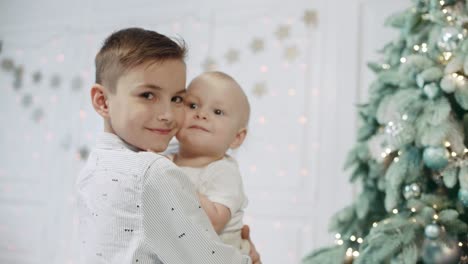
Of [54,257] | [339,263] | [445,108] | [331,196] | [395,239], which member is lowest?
[54,257]

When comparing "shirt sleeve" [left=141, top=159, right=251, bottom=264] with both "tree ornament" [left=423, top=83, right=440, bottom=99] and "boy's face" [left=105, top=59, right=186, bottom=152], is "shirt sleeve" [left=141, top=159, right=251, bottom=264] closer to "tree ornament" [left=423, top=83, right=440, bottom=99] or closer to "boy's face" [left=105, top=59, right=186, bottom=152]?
"boy's face" [left=105, top=59, right=186, bottom=152]

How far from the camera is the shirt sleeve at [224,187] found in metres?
1.20

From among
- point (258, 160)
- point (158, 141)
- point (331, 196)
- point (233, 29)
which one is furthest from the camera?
point (233, 29)

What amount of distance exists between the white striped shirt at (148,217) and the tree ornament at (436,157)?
1059mm

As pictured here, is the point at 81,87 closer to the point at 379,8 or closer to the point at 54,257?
the point at 54,257

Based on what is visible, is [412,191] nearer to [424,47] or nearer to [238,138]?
[424,47]

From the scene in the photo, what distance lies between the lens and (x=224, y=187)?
1224 millimetres

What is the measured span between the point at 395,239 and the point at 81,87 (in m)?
2.93

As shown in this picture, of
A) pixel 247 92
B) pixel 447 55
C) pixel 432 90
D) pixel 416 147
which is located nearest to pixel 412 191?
pixel 416 147

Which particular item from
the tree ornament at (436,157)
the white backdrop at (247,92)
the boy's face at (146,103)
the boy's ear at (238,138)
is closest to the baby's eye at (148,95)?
the boy's face at (146,103)

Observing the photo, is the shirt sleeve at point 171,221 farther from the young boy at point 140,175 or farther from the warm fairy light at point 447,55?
the warm fairy light at point 447,55

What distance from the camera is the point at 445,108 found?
1.84 m

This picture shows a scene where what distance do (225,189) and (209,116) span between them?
181mm

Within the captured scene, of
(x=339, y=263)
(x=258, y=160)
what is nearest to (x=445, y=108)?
(x=339, y=263)
